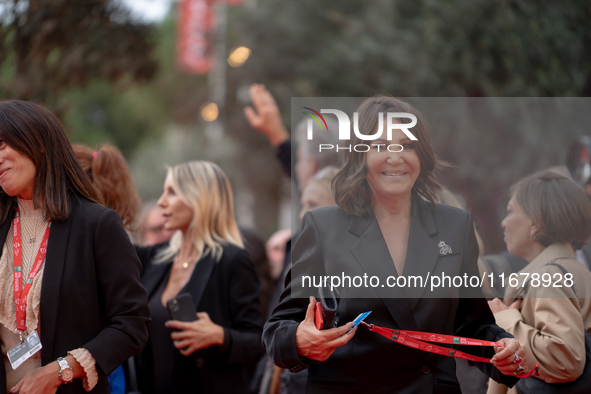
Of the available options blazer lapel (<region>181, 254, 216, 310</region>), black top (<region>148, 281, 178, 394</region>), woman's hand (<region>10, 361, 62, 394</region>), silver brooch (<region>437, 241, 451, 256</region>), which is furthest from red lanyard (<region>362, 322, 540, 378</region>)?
black top (<region>148, 281, 178, 394</region>)

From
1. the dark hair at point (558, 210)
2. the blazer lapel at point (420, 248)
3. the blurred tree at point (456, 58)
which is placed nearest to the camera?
the blazer lapel at point (420, 248)

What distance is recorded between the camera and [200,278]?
3604mm

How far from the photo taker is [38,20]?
570cm

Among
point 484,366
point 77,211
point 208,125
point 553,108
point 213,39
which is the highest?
point 213,39

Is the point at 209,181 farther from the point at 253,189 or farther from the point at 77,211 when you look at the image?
the point at 253,189

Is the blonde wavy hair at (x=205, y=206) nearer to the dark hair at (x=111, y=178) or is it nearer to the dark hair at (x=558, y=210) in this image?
Answer: the dark hair at (x=111, y=178)

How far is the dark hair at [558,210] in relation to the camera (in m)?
2.67

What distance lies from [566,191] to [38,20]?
202 inches

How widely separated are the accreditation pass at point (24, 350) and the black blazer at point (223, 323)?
4.38ft

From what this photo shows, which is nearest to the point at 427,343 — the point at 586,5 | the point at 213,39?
the point at 586,5

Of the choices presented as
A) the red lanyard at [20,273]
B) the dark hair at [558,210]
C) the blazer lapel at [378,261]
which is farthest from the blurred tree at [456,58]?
the red lanyard at [20,273]

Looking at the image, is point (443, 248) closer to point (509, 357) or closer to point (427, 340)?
point (427, 340)

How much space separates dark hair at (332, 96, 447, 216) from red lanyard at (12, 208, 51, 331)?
122 centimetres

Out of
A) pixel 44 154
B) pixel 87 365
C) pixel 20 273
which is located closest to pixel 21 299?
pixel 20 273
